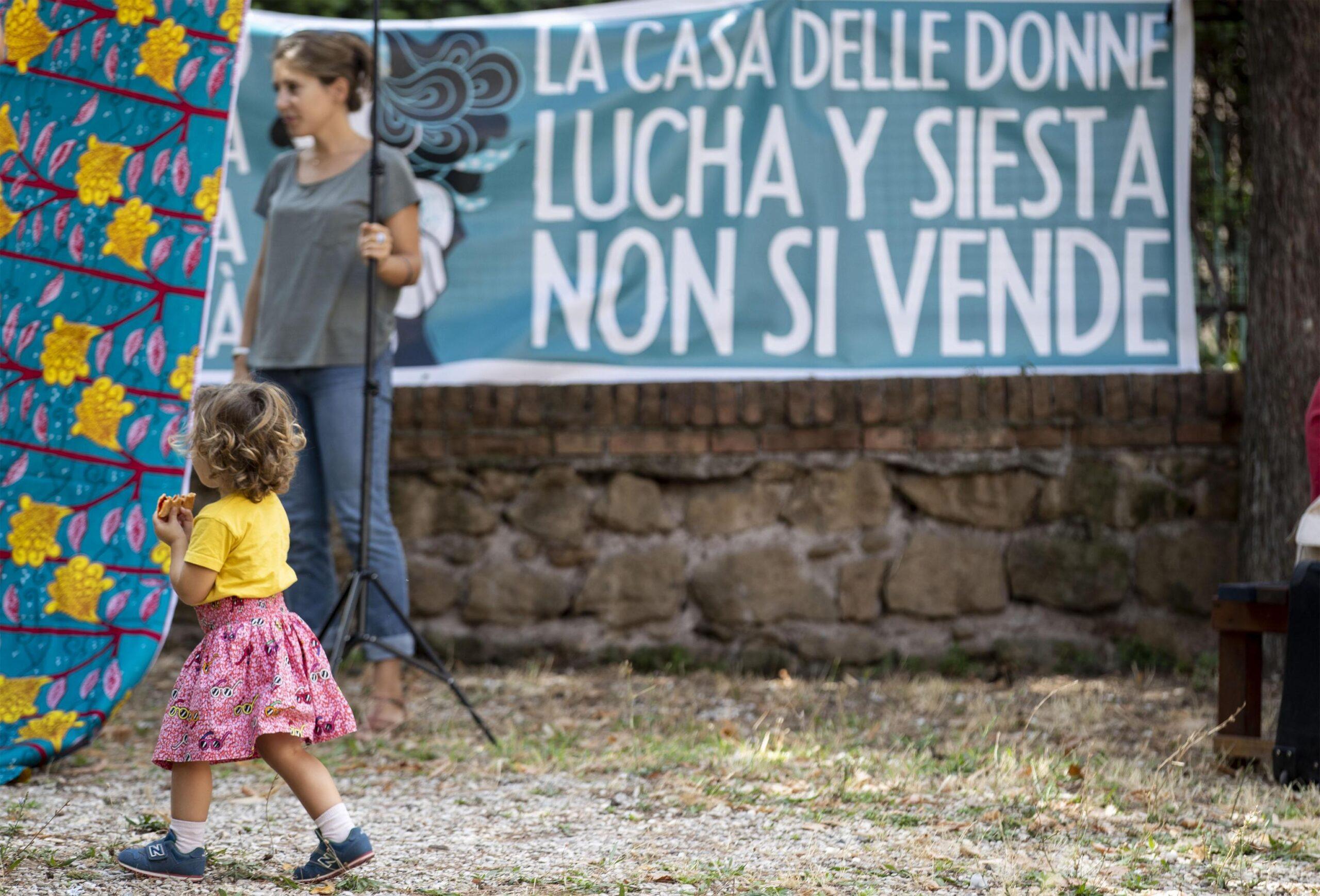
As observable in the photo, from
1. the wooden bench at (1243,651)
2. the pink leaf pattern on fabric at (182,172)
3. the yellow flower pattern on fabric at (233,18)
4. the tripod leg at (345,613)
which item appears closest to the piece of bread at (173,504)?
the tripod leg at (345,613)

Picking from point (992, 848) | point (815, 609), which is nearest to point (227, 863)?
point (992, 848)

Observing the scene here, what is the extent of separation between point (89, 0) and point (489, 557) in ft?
6.74

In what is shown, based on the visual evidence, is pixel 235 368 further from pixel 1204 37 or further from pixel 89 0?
pixel 1204 37

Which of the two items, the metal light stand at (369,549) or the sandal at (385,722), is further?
the sandal at (385,722)

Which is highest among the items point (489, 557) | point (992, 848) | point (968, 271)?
point (968, 271)

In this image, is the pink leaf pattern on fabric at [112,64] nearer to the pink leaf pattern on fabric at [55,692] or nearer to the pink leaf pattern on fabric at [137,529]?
the pink leaf pattern on fabric at [137,529]

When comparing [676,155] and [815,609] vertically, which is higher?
[676,155]

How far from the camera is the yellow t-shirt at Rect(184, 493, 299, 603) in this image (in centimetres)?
222

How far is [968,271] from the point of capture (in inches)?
177

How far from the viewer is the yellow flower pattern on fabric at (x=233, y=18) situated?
3.33 m

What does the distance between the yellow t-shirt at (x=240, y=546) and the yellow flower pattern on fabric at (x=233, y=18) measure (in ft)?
5.12

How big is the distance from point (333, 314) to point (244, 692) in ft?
4.89

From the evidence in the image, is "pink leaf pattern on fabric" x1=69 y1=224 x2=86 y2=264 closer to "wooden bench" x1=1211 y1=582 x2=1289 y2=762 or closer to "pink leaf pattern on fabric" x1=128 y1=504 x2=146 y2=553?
"pink leaf pattern on fabric" x1=128 y1=504 x2=146 y2=553

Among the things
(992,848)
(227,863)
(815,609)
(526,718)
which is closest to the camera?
(227,863)
